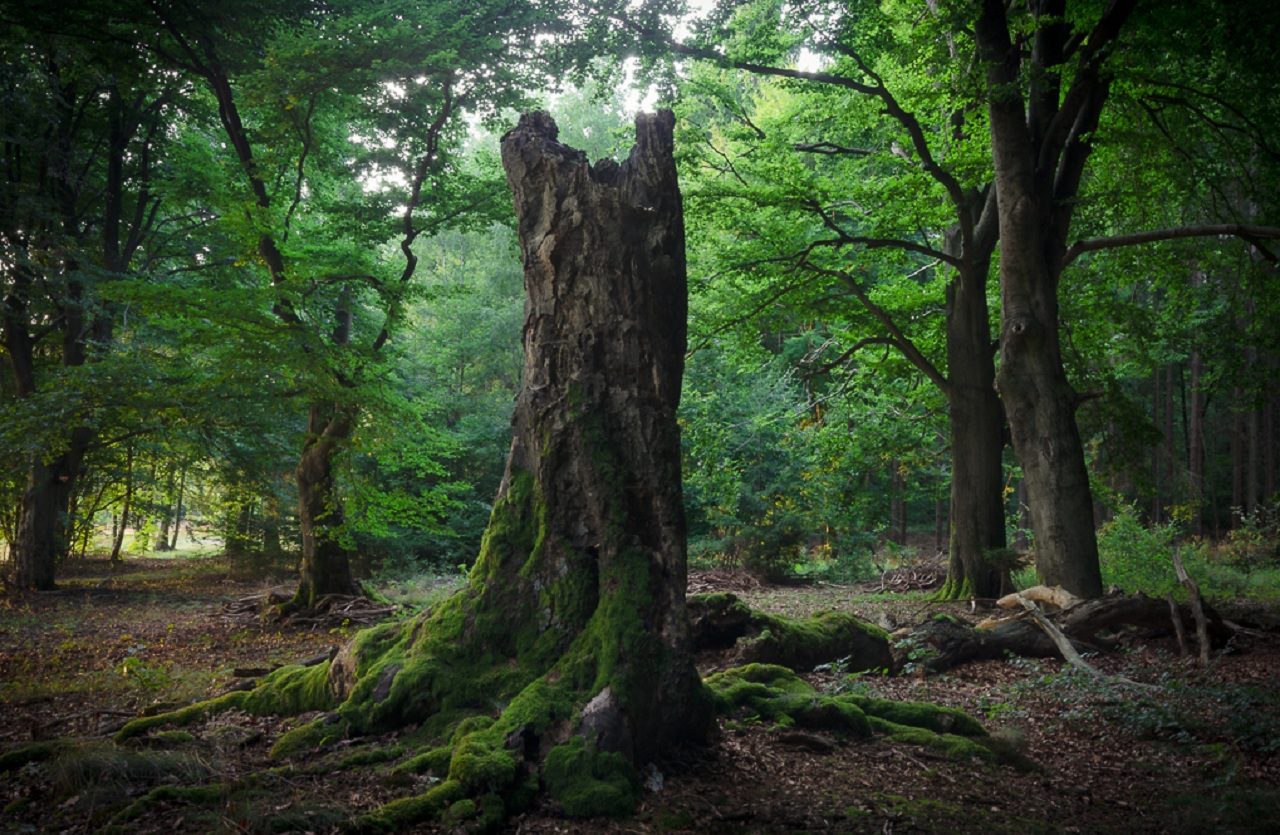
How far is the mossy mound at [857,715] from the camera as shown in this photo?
18.6ft

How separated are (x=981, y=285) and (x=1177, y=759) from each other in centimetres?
863

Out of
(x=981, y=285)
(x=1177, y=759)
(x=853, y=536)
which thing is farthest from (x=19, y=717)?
(x=853, y=536)

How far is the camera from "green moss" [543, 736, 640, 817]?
418 centimetres

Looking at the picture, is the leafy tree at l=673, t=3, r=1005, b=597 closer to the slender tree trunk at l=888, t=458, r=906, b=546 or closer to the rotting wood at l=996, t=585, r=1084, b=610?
the rotting wood at l=996, t=585, r=1084, b=610

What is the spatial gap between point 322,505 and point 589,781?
976cm

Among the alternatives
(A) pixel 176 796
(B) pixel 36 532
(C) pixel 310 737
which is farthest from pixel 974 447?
(B) pixel 36 532

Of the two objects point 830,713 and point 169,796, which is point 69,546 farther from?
point 830,713

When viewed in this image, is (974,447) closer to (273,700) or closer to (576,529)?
(576,529)

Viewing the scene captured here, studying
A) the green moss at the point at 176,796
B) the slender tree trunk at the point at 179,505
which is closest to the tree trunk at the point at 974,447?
the green moss at the point at 176,796

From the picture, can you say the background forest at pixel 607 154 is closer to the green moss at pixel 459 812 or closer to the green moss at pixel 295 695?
the green moss at pixel 295 695

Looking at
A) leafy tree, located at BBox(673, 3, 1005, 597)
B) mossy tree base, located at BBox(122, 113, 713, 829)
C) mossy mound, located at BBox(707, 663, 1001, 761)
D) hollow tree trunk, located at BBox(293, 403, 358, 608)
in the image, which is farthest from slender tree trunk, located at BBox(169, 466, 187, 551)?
mossy mound, located at BBox(707, 663, 1001, 761)

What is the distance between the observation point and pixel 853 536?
20.0 metres

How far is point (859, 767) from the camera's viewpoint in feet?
17.0

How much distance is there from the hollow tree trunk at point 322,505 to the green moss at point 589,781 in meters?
8.80
